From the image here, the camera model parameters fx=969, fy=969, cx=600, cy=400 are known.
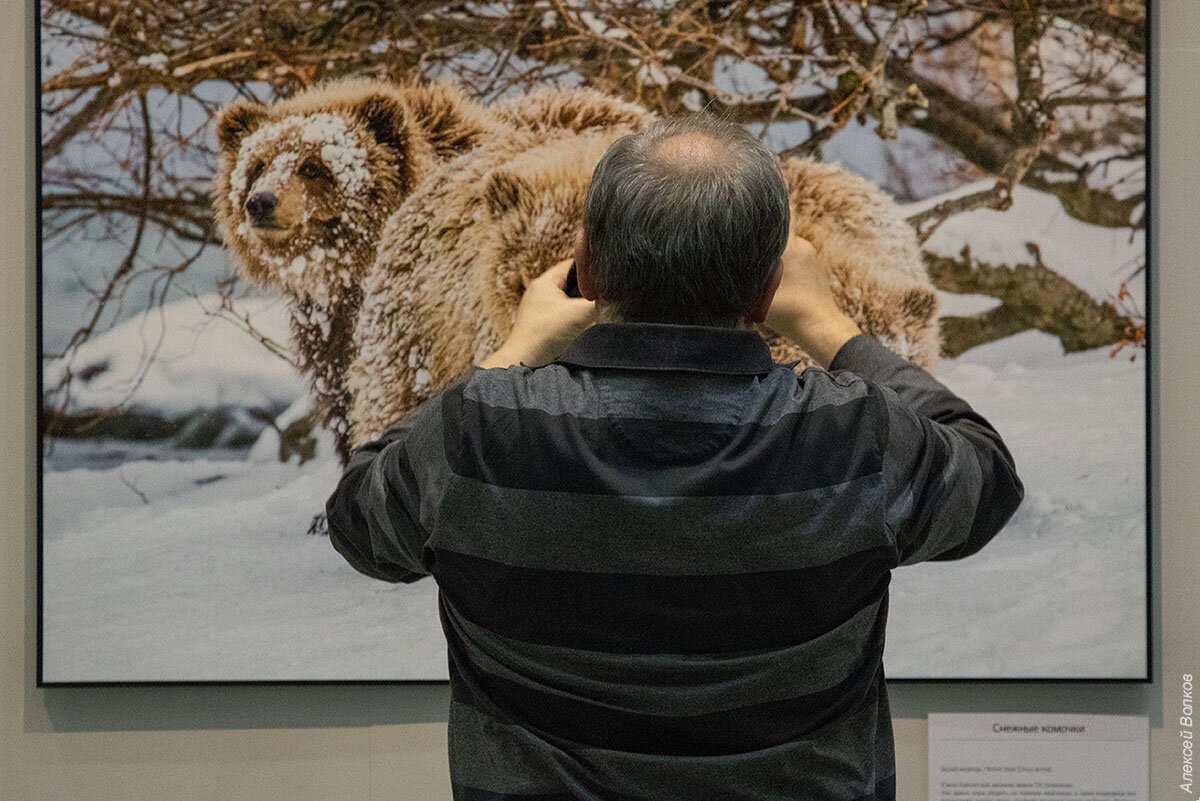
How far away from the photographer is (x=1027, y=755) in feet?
3.91

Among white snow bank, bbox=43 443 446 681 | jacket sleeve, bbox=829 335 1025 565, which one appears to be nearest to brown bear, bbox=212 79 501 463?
white snow bank, bbox=43 443 446 681

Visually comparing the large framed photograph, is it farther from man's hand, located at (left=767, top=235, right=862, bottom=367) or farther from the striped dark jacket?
the striped dark jacket

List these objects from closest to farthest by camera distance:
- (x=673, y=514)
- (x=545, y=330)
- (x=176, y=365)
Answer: (x=673, y=514) < (x=545, y=330) < (x=176, y=365)

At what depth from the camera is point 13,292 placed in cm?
117

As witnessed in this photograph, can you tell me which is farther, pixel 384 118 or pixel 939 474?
pixel 384 118

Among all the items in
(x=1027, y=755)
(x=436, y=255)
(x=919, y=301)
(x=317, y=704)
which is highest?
(x=436, y=255)

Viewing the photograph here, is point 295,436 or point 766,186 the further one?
point 295,436

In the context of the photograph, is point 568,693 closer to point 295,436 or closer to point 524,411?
point 524,411

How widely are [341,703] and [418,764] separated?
4.8 inches

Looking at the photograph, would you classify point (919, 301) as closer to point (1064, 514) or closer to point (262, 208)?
point (1064, 514)

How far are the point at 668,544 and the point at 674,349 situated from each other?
0.13 metres

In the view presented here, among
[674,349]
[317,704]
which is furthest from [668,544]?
[317,704]

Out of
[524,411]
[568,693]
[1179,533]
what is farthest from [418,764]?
[1179,533]

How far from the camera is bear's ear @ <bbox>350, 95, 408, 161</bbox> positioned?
3.78ft
